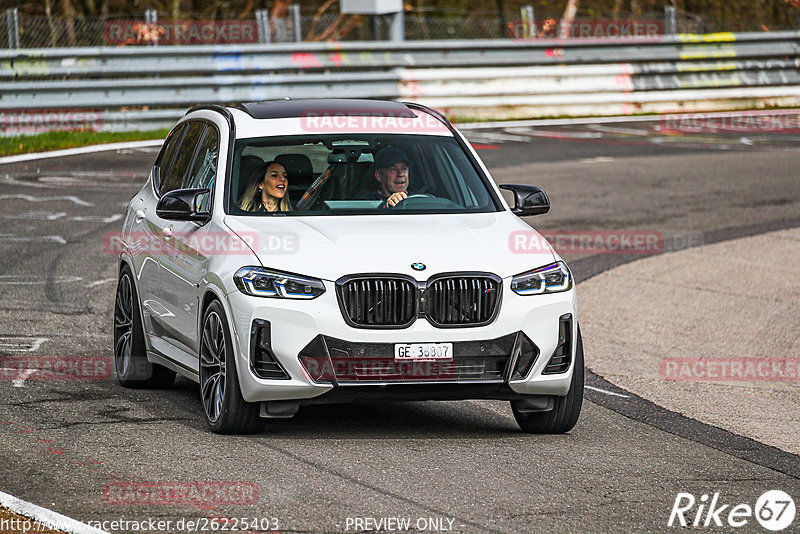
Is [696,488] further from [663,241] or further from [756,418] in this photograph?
[663,241]

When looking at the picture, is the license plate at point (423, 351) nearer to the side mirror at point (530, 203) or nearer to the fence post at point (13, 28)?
the side mirror at point (530, 203)

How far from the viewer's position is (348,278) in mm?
7152

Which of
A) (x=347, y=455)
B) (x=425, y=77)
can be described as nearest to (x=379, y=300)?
(x=347, y=455)

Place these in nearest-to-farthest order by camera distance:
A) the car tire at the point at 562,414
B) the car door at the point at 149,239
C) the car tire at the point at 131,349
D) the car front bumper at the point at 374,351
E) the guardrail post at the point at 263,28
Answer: the car front bumper at the point at 374,351, the car tire at the point at 562,414, the car door at the point at 149,239, the car tire at the point at 131,349, the guardrail post at the point at 263,28

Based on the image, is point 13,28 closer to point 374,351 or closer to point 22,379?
point 22,379

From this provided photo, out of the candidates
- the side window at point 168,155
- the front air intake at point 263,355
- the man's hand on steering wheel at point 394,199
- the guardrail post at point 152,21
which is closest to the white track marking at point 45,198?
the guardrail post at point 152,21

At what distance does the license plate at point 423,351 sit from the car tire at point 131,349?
7.40ft

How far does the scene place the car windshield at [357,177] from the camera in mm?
8227

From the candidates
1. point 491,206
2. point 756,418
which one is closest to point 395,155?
point 491,206

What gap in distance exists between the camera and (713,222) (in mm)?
16703

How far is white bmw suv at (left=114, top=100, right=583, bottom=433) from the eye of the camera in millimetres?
7160

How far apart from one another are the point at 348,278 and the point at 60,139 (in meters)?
16.1

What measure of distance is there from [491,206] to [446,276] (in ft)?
3.95

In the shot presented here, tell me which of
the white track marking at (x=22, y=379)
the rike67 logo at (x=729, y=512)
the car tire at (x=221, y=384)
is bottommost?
the white track marking at (x=22, y=379)
